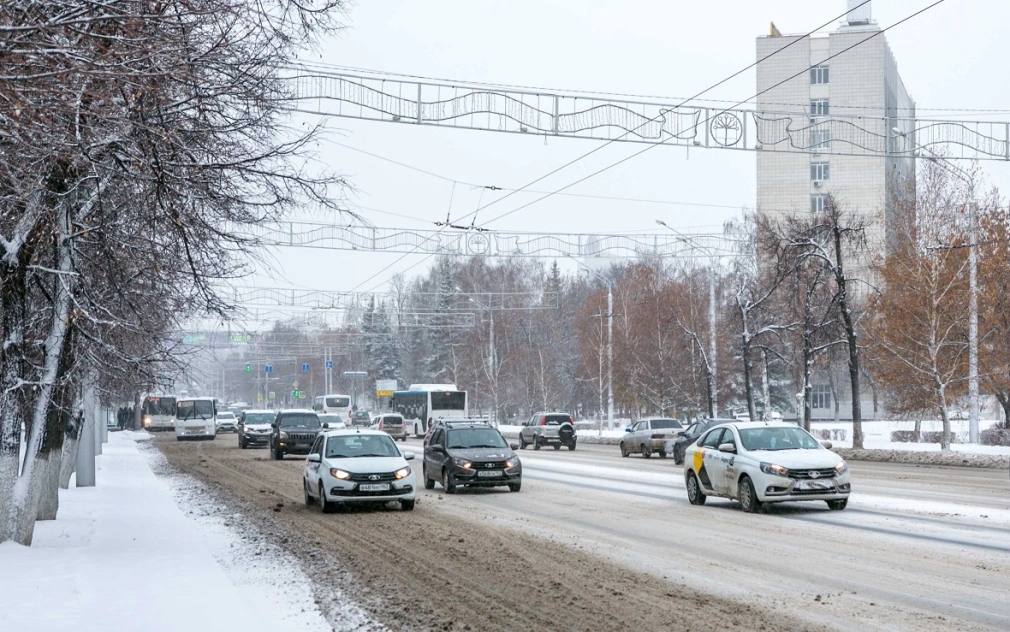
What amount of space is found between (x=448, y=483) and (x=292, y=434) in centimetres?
1923

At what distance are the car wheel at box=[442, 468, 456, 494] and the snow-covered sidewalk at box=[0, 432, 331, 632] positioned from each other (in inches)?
285

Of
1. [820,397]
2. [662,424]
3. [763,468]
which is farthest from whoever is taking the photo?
[820,397]

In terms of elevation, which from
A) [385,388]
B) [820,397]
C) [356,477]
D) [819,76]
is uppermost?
[819,76]

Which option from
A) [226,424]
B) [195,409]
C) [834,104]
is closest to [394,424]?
[195,409]

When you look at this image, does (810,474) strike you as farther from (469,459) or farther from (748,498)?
(469,459)

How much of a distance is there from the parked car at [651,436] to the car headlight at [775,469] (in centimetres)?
2406

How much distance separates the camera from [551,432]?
53625mm

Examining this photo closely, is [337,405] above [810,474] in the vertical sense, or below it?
above

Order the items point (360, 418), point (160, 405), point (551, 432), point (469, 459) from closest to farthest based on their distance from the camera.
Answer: point (469, 459), point (551, 432), point (160, 405), point (360, 418)

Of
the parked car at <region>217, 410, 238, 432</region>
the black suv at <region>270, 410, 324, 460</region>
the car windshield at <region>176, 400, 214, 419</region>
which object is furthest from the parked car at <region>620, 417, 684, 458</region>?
the parked car at <region>217, 410, 238, 432</region>

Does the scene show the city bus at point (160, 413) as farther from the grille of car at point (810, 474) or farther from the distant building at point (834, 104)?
the grille of car at point (810, 474)

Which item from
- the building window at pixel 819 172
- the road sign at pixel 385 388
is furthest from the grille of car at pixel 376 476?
the building window at pixel 819 172

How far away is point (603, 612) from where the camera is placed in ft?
34.1

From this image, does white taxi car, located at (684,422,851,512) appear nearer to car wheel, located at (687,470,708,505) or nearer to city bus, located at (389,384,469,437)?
car wheel, located at (687,470,708,505)
